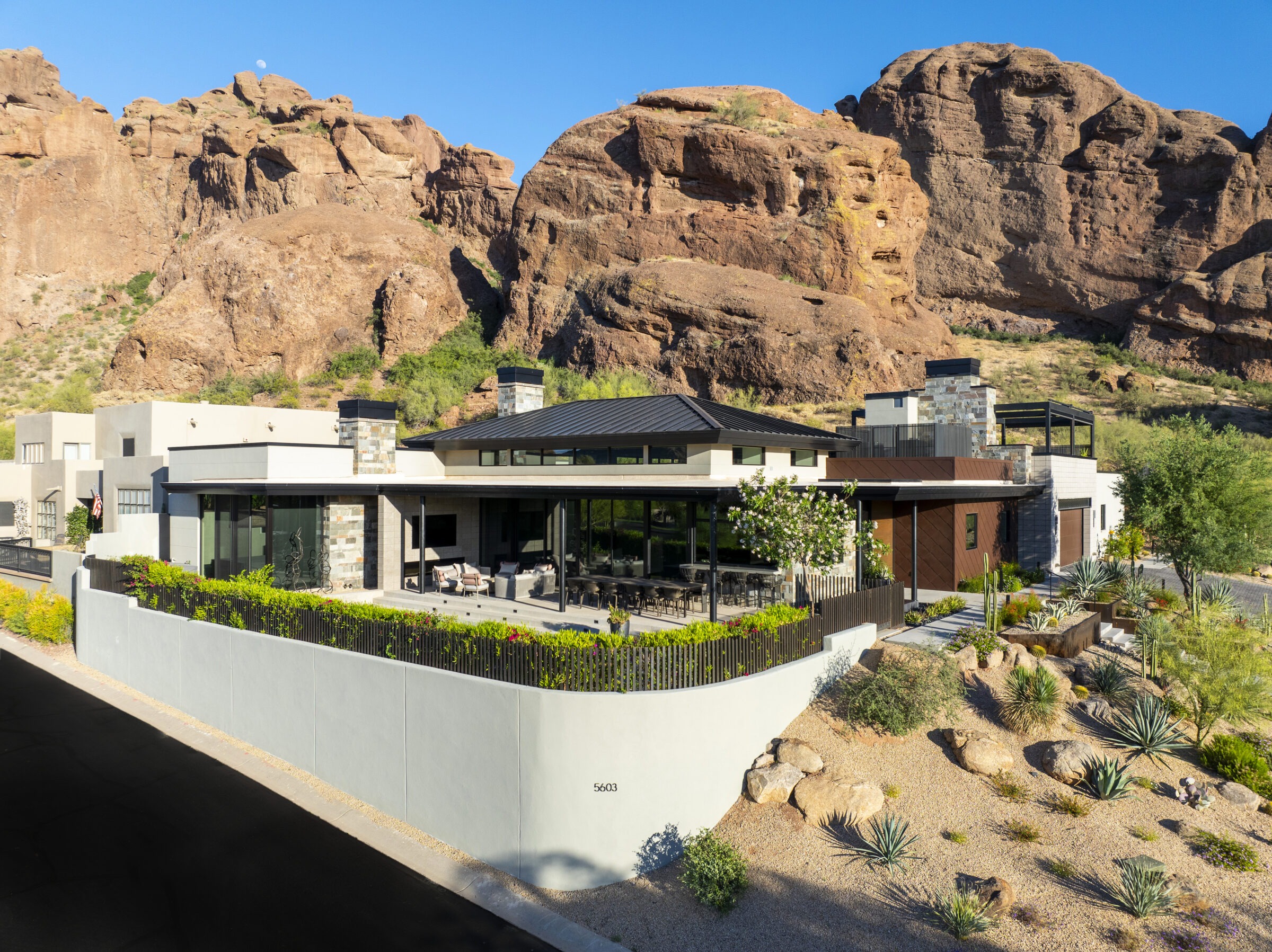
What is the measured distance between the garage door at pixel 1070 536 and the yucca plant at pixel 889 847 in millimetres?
16083

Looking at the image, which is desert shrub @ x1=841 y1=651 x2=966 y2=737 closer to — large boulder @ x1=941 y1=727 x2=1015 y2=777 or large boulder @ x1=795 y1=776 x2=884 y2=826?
large boulder @ x1=941 y1=727 x2=1015 y2=777

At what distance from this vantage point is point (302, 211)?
53594 mm

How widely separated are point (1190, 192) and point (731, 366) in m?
41.4

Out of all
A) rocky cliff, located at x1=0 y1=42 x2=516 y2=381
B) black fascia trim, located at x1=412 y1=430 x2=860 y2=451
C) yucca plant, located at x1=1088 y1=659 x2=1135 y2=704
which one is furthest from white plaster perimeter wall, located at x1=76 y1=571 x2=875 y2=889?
rocky cliff, located at x1=0 y1=42 x2=516 y2=381

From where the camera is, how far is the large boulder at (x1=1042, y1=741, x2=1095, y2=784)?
959cm

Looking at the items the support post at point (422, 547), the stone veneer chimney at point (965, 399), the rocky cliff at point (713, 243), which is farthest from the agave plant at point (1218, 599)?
the rocky cliff at point (713, 243)

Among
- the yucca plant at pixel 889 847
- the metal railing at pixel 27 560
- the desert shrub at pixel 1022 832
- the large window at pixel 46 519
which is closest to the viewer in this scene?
the yucca plant at pixel 889 847

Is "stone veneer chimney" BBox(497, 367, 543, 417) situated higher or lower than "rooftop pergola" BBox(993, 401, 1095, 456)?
higher

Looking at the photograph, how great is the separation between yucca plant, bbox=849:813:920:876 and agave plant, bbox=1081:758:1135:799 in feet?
8.29

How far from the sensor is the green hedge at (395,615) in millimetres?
9664

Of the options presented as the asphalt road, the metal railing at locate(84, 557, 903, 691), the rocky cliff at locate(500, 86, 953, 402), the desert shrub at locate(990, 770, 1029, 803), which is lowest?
the asphalt road

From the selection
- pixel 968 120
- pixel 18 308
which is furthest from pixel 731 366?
pixel 18 308

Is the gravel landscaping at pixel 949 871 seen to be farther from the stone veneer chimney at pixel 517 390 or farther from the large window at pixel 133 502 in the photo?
the large window at pixel 133 502

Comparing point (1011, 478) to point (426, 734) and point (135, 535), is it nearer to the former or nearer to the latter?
point (426, 734)
